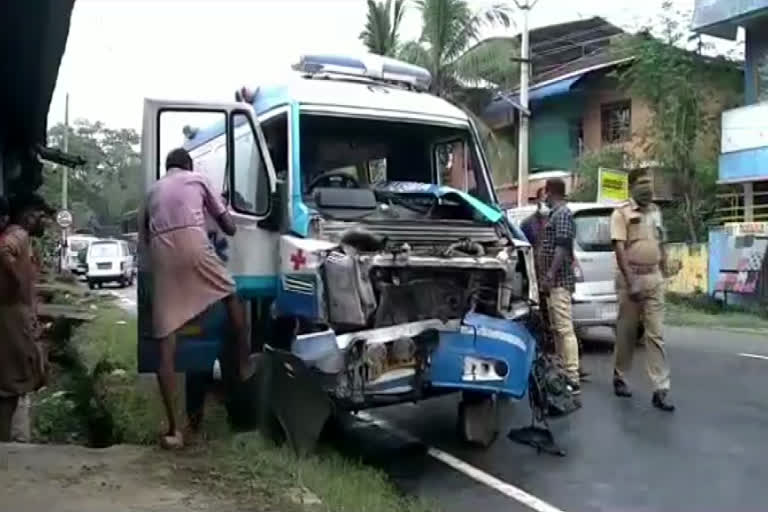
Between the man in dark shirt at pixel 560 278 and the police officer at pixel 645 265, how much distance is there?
0.42 meters

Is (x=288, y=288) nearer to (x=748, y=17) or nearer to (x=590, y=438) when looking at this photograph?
(x=590, y=438)

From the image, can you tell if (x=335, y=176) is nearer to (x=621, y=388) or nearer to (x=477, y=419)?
(x=477, y=419)

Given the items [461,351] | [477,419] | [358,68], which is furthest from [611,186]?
[461,351]

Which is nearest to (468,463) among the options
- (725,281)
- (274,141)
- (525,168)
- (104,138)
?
(274,141)

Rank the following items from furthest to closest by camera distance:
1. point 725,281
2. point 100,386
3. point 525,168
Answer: point 525,168, point 725,281, point 100,386

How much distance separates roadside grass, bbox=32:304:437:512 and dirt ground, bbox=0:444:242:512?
5.3 inches

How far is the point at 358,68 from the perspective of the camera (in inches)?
332

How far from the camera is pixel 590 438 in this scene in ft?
23.8

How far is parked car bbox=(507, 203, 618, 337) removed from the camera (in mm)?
11867

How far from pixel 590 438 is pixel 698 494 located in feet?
5.07

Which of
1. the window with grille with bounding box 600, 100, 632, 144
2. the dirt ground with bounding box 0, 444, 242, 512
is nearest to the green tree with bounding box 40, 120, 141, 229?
the window with grille with bounding box 600, 100, 632, 144

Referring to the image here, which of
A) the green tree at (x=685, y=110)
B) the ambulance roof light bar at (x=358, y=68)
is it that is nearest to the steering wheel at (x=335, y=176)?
the ambulance roof light bar at (x=358, y=68)

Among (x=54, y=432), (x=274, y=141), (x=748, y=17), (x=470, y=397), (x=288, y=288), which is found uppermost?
(x=748, y=17)

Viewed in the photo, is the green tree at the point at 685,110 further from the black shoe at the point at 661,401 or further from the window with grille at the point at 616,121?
the black shoe at the point at 661,401
